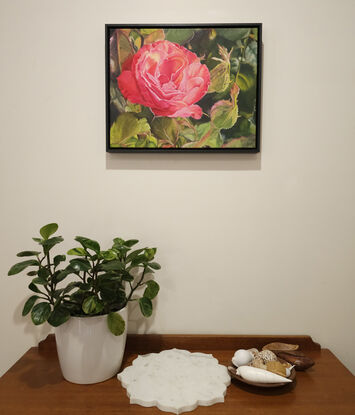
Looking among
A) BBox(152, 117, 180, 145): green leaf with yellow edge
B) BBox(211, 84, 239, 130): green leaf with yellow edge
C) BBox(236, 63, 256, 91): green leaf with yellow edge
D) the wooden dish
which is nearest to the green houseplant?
the wooden dish

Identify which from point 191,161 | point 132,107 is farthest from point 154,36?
point 191,161

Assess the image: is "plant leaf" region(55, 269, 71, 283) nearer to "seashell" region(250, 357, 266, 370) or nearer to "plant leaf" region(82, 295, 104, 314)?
"plant leaf" region(82, 295, 104, 314)

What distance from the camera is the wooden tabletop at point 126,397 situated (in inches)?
31.0

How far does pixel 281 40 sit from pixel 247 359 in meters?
0.96

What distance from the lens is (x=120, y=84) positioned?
1.06 metres

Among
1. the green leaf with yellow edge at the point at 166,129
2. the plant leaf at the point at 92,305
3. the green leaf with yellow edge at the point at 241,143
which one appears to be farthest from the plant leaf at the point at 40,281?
the green leaf with yellow edge at the point at 241,143

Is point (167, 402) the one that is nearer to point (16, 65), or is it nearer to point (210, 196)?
point (210, 196)

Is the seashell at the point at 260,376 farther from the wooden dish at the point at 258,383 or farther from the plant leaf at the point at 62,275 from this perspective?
the plant leaf at the point at 62,275

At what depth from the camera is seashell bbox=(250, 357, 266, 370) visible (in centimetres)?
90

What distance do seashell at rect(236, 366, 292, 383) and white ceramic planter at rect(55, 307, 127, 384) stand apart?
1.14ft

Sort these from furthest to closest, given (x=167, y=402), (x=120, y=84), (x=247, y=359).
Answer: (x=120, y=84) < (x=247, y=359) < (x=167, y=402)

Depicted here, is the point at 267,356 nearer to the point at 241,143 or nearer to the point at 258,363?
the point at 258,363

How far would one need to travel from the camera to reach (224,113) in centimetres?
106

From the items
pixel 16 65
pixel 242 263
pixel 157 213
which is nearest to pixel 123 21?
pixel 16 65
